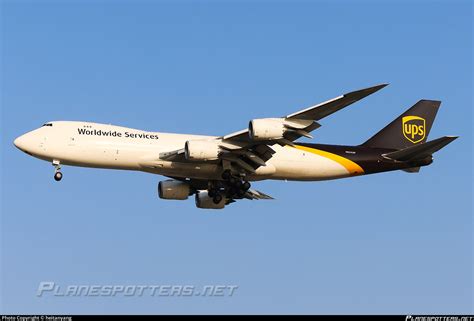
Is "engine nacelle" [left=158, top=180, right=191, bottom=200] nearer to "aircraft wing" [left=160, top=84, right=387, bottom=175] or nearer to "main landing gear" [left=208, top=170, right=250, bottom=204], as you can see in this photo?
"main landing gear" [left=208, top=170, right=250, bottom=204]

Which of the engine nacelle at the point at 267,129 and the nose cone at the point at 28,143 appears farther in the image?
the nose cone at the point at 28,143

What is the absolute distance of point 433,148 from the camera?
49.3 meters

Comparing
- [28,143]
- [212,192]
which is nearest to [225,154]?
[212,192]

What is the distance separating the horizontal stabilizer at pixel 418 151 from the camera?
1912 inches

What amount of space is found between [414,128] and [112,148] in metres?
18.1

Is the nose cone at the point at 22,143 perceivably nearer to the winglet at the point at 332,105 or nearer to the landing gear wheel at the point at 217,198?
the landing gear wheel at the point at 217,198

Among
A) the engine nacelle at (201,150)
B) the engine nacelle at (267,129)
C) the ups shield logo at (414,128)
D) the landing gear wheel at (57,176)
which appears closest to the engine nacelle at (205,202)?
the engine nacelle at (201,150)

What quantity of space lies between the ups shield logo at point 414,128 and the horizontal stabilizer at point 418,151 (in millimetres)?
2755

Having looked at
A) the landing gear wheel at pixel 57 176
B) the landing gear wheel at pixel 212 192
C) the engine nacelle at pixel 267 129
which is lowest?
the landing gear wheel at pixel 212 192

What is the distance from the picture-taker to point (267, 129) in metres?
44.8

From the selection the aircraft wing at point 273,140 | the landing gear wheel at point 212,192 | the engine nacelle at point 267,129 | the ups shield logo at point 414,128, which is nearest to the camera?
the aircraft wing at point 273,140

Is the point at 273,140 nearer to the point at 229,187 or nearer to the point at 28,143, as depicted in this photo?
the point at 229,187

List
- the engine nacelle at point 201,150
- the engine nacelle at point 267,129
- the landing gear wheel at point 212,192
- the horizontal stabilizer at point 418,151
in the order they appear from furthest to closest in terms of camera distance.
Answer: the landing gear wheel at point 212,192
the horizontal stabilizer at point 418,151
the engine nacelle at point 201,150
the engine nacelle at point 267,129

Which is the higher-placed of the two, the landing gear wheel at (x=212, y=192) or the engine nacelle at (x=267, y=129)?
the engine nacelle at (x=267, y=129)
